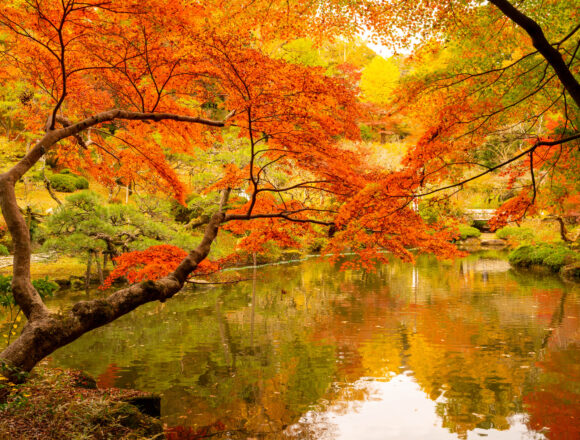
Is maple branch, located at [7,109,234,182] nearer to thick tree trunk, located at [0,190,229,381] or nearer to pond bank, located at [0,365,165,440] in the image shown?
thick tree trunk, located at [0,190,229,381]

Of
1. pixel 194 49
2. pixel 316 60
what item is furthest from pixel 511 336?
pixel 316 60

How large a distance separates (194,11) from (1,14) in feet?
8.38

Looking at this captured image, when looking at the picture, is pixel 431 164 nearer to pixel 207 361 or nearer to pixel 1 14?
pixel 207 361

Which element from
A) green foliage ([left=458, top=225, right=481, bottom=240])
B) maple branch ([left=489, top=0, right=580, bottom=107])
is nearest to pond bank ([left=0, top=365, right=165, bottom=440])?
maple branch ([left=489, top=0, right=580, bottom=107])

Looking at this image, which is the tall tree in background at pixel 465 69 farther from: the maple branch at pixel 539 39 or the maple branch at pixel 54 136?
the maple branch at pixel 54 136

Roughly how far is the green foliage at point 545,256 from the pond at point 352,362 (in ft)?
12.4

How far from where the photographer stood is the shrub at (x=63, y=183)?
21.3 meters

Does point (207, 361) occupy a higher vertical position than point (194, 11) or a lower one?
lower

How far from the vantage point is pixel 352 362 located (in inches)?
309

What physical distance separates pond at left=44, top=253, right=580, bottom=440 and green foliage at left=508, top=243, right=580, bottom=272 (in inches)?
149

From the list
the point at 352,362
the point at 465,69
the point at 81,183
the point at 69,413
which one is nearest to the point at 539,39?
the point at 465,69

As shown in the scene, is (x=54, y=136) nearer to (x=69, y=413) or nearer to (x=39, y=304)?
(x=39, y=304)

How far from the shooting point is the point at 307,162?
796 cm

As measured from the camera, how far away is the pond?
565 cm
